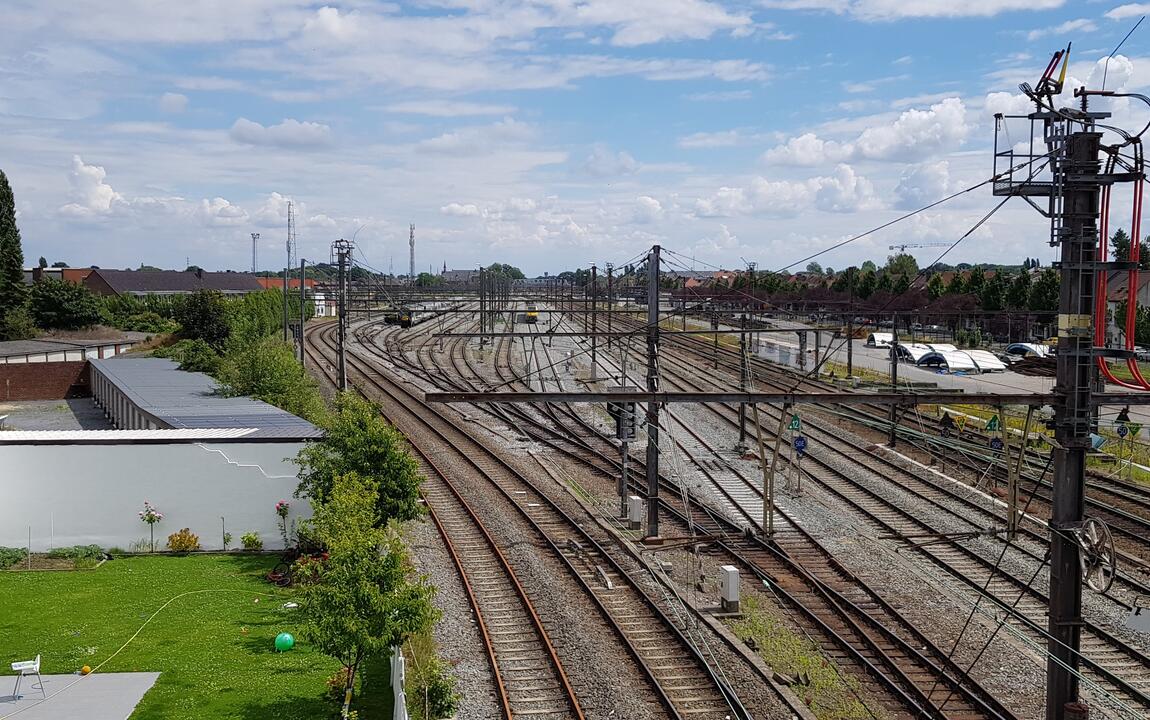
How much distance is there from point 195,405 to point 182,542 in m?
8.04

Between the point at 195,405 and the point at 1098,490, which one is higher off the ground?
the point at 195,405

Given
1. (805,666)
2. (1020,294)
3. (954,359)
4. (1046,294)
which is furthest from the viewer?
(1020,294)

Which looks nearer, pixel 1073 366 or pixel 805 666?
pixel 1073 366

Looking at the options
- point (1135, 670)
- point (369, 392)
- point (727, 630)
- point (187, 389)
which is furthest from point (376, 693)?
point (369, 392)

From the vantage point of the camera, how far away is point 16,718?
12.0 metres

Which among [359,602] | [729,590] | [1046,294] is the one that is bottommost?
[729,590]

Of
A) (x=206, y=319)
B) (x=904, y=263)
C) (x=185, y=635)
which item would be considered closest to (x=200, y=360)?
(x=206, y=319)

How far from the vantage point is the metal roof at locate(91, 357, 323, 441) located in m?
23.5

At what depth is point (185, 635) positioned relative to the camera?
50.4 feet

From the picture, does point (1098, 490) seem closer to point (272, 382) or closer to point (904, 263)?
point (272, 382)

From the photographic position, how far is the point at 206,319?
187ft

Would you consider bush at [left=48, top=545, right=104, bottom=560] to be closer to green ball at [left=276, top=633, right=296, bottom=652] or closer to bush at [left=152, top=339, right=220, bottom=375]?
green ball at [left=276, top=633, right=296, bottom=652]

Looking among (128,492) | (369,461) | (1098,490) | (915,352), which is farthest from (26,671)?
(915,352)

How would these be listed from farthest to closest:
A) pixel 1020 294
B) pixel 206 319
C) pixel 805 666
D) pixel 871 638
Result: pixel 206 319, pixel 1020 294, pixel 871 638, pixel 805 666
